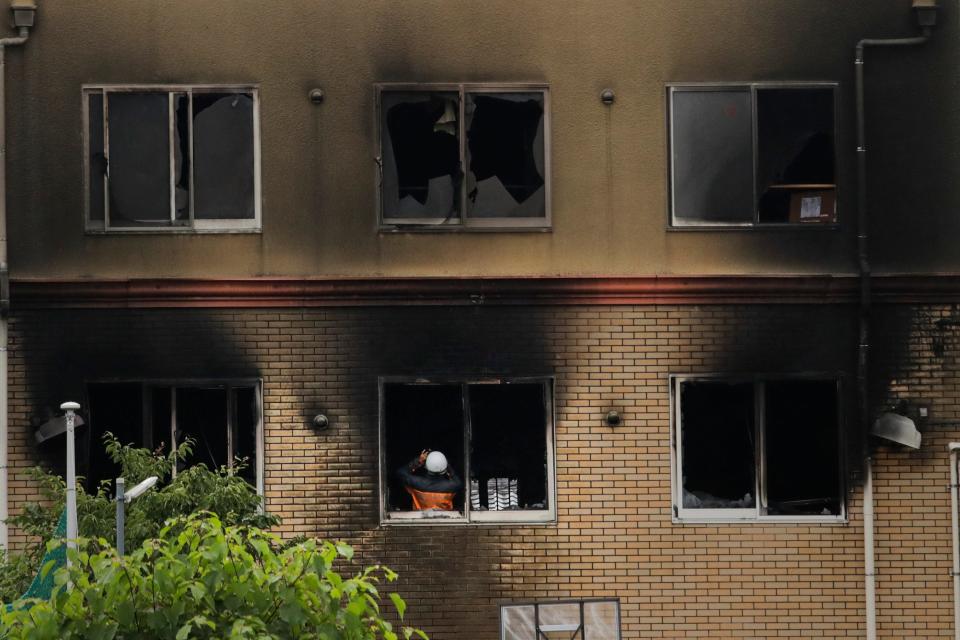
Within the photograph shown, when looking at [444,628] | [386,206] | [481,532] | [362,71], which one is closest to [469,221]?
[386,206]

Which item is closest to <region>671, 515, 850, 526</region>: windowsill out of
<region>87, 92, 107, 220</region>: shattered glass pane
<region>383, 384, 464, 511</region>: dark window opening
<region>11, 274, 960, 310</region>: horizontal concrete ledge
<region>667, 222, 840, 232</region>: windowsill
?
<region>11, 274, 960, 310</region>: horizontal concrete ledge

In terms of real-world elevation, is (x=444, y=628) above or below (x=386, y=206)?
below

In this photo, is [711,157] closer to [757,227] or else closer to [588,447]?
[757,227]

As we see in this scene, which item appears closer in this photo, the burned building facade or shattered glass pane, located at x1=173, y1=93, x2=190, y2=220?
the burned building facade

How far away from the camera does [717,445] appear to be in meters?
14.9

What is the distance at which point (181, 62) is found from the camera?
14.8 meters

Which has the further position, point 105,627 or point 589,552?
point 589,552

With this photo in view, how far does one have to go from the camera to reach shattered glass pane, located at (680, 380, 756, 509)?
586 inches

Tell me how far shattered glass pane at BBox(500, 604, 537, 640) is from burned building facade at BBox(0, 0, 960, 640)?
0.10ft

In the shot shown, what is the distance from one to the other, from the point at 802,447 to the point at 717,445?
90 centimetres

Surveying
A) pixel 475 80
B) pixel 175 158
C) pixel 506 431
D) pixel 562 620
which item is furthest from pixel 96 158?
pixel 562 620

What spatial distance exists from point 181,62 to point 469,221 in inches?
136

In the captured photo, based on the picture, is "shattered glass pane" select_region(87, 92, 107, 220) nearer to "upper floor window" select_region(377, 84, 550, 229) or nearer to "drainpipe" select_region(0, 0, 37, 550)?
"drainpipe" select_region(0, 0, 37, 550)

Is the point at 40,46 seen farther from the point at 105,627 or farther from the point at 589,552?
the point at 105,627
